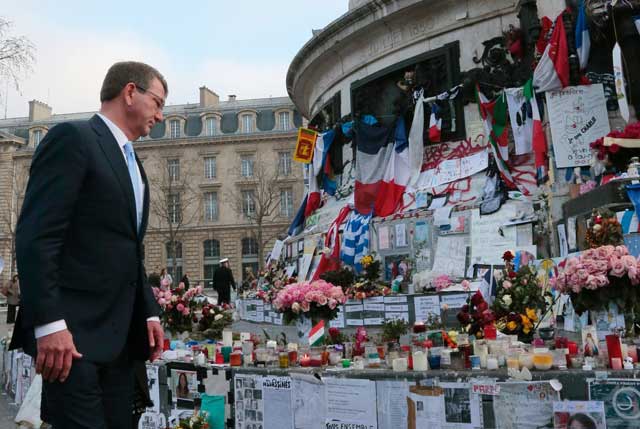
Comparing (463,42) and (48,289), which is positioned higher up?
(463,42)

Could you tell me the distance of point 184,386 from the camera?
4.91m

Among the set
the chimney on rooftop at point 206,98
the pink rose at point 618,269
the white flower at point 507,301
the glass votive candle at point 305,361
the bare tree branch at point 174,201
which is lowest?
the glass votive candle at point 305,361

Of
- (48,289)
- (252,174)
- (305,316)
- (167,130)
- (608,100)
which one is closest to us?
(48,289)

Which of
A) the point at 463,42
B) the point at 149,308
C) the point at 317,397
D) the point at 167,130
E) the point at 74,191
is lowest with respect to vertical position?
the point at 317,397

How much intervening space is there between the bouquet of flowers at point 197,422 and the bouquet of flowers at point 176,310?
94.4 inches

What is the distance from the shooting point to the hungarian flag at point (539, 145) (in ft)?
37.2

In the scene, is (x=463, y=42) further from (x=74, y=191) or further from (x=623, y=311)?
(x=74, y=191)

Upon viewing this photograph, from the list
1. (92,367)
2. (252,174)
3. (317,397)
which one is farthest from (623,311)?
(252,174)

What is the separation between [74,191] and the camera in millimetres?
2535

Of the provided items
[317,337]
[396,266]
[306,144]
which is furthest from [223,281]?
[317,337]

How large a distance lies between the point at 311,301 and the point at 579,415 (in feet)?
12.6

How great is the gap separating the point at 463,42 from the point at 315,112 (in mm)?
6809

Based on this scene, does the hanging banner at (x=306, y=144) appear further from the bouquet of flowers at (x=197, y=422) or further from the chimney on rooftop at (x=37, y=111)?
the chimney on rooftop at (x=37, y=111)

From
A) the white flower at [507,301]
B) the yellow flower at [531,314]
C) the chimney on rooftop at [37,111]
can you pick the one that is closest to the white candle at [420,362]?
the yellow flower at [531,314]
